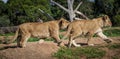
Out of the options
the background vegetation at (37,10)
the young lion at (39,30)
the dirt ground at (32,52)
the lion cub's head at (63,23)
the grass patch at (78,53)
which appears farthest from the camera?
the background vegetation at (37,10)

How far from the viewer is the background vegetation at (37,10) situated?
171 ft

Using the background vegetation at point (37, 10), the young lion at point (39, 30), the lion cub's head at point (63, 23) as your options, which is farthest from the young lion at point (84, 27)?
the background vegetation at point (37, 10)

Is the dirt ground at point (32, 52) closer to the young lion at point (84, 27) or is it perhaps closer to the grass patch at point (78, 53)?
the grass patch at point (78, 53)

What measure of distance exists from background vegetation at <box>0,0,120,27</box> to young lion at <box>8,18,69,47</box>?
37.1m

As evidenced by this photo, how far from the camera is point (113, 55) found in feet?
37.9

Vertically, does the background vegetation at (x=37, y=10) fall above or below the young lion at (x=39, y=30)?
below

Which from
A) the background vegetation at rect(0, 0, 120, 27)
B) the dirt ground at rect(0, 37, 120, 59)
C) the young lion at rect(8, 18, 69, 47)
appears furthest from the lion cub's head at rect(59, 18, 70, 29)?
the background vegetation at rect(0, 0, 120, 27)

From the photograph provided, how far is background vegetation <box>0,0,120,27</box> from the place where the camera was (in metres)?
52.0

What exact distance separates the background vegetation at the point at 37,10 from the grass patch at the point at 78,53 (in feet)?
124

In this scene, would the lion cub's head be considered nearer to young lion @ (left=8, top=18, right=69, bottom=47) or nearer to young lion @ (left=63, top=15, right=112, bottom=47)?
young lion @ (left=8, top=18, right=69, bottom=47)

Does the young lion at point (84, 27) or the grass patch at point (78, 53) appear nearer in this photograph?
the grass patch at point (78, 53)

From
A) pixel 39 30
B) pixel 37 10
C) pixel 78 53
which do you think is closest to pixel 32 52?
pixel 39 30

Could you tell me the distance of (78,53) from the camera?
1163 centimetres

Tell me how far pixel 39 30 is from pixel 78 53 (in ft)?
5.07
